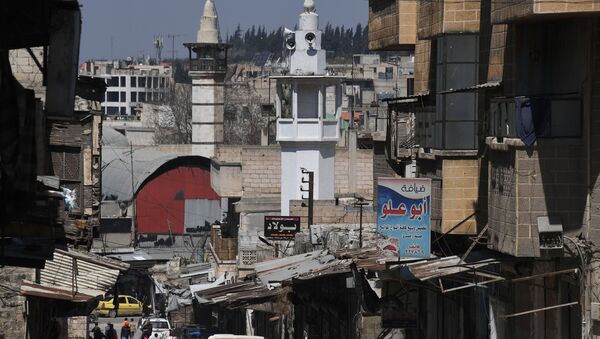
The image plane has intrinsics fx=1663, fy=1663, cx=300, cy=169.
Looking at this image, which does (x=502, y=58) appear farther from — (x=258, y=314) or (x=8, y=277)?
(x=258, y=314)

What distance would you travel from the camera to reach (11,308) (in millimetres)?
21734

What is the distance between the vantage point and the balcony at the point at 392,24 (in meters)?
21.9

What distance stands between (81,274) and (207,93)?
231 ft

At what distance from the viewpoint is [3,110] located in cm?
970

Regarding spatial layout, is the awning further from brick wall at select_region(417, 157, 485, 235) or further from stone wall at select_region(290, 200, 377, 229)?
stone wall at select_region(290, 200, 377, 229)

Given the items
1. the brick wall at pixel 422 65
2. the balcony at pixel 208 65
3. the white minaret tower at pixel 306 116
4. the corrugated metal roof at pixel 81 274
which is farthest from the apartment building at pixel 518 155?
the balcony at pixel 208 65

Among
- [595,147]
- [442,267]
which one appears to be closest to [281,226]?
[442,267]

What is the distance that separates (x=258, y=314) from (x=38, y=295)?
19.2 metres

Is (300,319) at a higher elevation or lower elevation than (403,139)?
lower

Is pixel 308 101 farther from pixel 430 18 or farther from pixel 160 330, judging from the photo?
pixel 430 18

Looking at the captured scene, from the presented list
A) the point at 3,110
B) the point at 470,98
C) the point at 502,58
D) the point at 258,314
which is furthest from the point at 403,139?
the point at 258,314

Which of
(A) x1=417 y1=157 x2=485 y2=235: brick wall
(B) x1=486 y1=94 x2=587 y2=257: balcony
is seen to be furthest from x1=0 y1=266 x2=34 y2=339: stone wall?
(B) x1=486 y1=94 x2=587 y2=257: balcony

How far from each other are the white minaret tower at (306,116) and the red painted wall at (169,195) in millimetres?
20260

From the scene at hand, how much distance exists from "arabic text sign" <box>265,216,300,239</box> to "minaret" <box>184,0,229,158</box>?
50.7 meters
